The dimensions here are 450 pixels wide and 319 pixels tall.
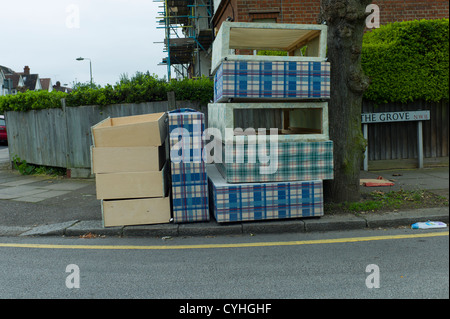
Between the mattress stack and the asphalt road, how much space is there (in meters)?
0.54

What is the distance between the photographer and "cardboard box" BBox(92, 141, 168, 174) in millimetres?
5832

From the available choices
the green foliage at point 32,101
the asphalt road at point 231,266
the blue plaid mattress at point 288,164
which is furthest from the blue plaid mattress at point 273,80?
the green foliage at point 32,101

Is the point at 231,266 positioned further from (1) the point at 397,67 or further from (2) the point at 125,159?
(1) the point at 397,67

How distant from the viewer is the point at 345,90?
Answer: 6.60m

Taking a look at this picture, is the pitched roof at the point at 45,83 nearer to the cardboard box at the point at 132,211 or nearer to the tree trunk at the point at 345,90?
the cardboard box at the point at 132,211

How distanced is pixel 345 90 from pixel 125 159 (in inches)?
144

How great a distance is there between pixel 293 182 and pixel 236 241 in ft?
4.14

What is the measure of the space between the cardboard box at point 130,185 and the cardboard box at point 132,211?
93mm

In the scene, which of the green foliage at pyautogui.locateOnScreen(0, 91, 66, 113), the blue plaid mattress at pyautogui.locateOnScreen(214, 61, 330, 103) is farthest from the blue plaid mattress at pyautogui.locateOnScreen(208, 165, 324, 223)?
the green foliage at pyautogui.locateOnScreen(0, 91, 66, 113)

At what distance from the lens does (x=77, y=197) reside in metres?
8.40

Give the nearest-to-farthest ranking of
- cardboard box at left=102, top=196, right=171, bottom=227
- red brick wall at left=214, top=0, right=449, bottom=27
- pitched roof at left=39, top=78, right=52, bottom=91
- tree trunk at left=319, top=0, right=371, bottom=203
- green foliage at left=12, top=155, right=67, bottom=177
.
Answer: cardboard box at left=102, top=196, right=171, bottom=227 < tree trunk at left=319, top=0, right=371, bottom=203 < green foliage at left=12, top=155, right=67, bottom=177 < red brick wall at left=214, top=0, right=449, bottom=27 < pitched roof at left=39, top=78, right=52, bottom=91

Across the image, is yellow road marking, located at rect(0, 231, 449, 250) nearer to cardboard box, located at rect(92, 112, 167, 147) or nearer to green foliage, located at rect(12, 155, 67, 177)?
cardboard box, located at rect(92, 112, 167, 147)

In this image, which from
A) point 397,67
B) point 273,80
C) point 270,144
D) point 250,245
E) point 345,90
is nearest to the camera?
point 250,245

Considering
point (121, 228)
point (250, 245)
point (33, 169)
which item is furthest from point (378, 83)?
point (33, 169)
